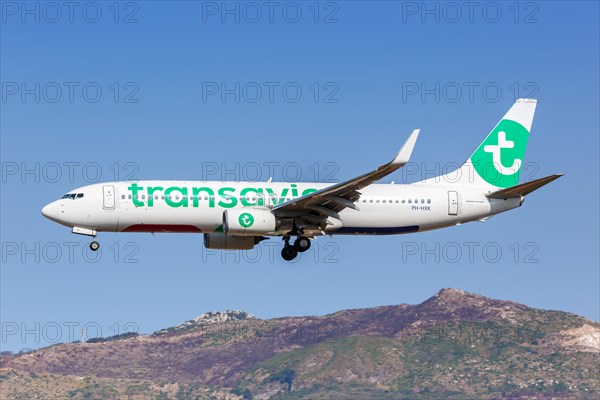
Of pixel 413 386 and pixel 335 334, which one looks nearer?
pixel 413 386

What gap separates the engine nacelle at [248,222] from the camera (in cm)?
6875

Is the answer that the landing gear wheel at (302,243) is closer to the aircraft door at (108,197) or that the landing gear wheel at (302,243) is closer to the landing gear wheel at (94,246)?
the aircraft door at (108,197)

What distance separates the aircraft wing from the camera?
6650 centimetres

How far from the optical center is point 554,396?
15288cm

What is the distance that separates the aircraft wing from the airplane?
0.06m

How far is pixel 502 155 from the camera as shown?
80625 mm

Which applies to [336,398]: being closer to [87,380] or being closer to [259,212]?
[87,380]

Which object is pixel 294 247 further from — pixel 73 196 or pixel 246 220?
pixel 73 196

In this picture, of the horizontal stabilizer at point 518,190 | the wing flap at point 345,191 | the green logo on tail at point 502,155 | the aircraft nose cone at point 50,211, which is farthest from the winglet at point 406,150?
the aircraft nose cone at point 50,211

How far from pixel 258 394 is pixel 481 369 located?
32.1m

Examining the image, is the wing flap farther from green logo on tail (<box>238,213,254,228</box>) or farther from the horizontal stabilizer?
the horizontal stabilizer

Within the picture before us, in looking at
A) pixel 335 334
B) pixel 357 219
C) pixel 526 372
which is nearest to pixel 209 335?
pixel 335 334

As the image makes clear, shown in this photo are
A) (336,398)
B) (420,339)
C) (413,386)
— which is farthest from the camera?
(420,339)

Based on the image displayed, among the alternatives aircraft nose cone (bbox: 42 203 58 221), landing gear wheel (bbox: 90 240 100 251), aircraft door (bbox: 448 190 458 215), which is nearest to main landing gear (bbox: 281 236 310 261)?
aircraft door (bbox: 448 190 458 215)
